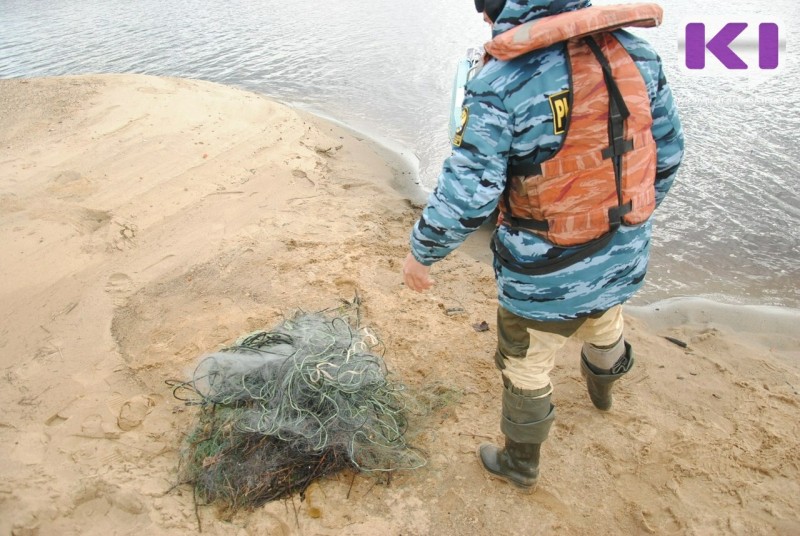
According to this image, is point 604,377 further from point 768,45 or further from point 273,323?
point 768,45

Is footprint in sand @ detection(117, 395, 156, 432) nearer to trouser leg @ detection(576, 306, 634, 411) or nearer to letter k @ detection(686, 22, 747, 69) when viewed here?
trouser leg @ detection(576, 306, 634, 411)

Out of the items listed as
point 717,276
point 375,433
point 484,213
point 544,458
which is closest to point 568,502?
point 544,458

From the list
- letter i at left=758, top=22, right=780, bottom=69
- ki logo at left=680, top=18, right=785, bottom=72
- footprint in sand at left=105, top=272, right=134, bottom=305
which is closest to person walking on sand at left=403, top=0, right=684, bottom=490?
footprint in sand at left=105, top=272, right=134, bottom=305

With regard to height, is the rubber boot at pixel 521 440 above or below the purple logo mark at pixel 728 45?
above

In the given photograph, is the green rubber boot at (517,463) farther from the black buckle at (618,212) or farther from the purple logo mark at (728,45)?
the purple logo mark at (728,45)

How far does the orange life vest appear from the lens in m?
1.61

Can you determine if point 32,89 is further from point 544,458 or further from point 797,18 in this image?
point 797,18

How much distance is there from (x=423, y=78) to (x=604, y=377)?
700cm

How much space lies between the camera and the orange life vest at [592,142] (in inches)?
63.6

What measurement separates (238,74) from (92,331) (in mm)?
7439

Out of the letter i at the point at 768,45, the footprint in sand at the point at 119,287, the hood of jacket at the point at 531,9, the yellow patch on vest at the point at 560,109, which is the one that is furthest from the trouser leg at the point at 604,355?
the letter i at the point at 768,45

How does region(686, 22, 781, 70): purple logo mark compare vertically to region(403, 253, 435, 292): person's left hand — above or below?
below

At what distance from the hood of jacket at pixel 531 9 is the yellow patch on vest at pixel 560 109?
0.25 metres

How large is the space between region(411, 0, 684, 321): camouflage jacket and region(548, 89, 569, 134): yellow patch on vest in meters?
0.01
